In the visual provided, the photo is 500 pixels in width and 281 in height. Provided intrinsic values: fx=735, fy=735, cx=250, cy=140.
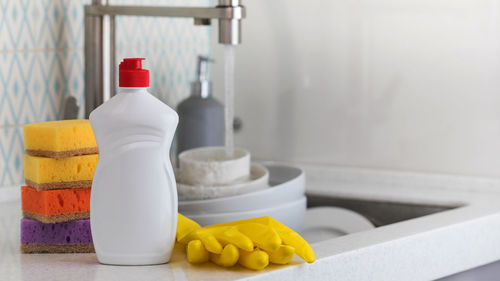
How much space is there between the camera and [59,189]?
79 cm

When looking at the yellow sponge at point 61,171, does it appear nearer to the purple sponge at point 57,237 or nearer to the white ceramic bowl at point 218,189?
the purple sponge at point 57,237

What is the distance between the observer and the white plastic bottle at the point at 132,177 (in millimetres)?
715

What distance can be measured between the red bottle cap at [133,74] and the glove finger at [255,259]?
0.64 feet

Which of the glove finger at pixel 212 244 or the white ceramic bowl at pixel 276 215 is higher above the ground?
the glove finger at pixel 212 244

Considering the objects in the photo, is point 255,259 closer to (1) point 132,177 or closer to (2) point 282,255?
(2) point 282,255

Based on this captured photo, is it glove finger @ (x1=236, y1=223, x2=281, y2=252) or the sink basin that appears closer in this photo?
glove finger @ (x1=236, y1=223, x2=281, y2=252)

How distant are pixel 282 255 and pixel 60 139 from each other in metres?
0.27

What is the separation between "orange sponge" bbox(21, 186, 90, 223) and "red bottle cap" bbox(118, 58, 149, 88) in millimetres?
141

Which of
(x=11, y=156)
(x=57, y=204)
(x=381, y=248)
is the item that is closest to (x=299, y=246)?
(x=381, y=248)

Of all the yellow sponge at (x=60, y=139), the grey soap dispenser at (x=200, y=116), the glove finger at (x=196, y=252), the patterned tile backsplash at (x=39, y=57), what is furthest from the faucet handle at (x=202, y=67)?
the glove finger at (x=196, y=252)

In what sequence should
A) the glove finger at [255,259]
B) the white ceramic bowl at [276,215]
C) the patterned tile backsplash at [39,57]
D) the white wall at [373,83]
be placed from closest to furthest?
1. the glove finger at [255,259]
2. the white ceramic bowl at [276,215]
3. the patterned tile backsplash at [39,57]
4. the white wall at [373,83]

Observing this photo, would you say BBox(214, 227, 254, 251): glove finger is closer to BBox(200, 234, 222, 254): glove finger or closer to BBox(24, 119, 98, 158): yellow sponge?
BBox(200, 234, 222, 254): glove finger

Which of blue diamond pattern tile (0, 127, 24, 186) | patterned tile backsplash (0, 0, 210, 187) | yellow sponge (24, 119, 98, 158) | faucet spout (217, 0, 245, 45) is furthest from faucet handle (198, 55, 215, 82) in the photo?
yellow sponge (24, 119, 98, 158)

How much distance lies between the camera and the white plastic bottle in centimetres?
71
